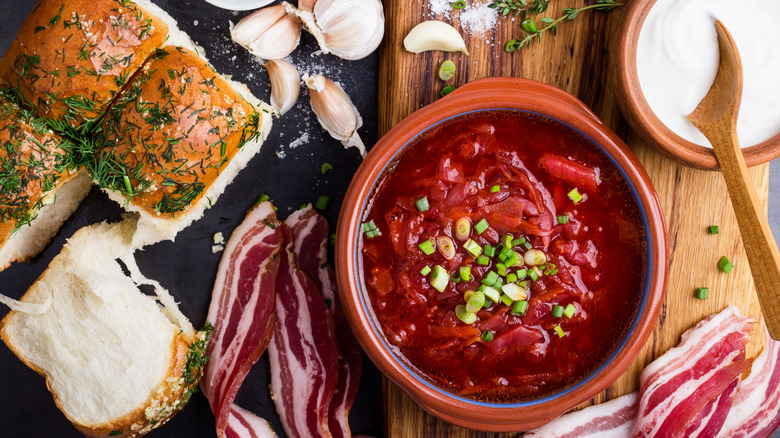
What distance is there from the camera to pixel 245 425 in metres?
2.96

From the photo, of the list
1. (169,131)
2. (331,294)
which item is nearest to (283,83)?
(169,131)

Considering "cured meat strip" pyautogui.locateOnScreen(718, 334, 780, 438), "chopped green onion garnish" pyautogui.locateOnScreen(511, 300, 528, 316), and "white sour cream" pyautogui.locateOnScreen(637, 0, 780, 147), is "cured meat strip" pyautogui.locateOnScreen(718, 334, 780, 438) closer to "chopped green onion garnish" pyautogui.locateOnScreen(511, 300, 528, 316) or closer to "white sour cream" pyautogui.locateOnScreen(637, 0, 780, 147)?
"white sour cream" pyautogui.locateOnScreen(637, 0, 780, 147)

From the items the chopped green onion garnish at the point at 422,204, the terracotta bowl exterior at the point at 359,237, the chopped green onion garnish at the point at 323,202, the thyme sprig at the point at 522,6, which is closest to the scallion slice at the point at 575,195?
the terracotta bowl exterior at the point at 359,237

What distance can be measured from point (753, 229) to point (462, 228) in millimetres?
1206

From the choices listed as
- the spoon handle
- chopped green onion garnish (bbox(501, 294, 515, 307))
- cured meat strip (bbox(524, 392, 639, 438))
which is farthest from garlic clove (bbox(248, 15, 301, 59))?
cured meat strip (bbox(524, 392, 639, 438))

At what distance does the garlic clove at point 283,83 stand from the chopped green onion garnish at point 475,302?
145 centimetres

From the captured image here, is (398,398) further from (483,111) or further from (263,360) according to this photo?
(483,111)

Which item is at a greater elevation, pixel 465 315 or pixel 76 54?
pixel 76 54

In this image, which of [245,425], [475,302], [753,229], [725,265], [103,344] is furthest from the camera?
[245,425]

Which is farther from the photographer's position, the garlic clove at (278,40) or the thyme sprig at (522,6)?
the garlic clove at (278,40)

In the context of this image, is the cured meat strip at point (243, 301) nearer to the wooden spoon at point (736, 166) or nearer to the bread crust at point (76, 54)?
the bread crust at point (76, 54)

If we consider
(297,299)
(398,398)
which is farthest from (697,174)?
(297,299)

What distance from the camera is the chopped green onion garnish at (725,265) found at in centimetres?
265

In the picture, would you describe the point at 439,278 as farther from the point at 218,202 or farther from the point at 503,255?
the point at 218,202
